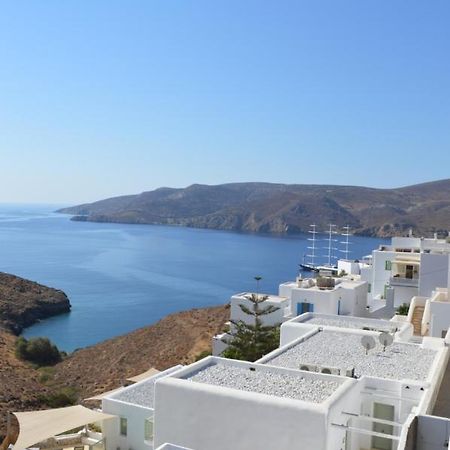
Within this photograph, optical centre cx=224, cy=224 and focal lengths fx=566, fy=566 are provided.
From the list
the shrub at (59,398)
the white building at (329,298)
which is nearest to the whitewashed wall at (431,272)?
the white building at (329,298)

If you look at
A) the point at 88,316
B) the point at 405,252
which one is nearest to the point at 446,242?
the point at 405,252

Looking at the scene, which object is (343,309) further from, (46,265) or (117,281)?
(46,265)

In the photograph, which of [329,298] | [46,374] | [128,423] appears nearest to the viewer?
[128,423]

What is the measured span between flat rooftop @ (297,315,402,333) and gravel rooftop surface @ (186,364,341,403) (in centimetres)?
601

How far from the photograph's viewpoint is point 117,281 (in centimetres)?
7425

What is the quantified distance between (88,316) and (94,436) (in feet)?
143

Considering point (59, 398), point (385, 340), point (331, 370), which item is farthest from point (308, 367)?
point (59, 398)

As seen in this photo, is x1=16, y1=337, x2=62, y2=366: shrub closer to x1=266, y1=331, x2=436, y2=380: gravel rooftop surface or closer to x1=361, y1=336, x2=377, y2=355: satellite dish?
x1=266, y1=331, x2=436, y2=380: gravel rooftop surface

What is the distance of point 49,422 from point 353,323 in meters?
8.46

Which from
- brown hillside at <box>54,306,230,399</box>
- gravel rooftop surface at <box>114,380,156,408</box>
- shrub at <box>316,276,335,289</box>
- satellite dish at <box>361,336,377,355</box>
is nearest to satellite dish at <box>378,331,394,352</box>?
satellite dish at <box>361,336,377,355</box>

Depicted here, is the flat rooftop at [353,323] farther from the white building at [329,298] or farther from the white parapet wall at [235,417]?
the white parapet wall at [235,417]

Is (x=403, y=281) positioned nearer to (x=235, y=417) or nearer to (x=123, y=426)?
(x=123, y=426)

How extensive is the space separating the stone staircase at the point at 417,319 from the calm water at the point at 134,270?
3222 centimetres

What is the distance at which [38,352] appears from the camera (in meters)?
36.2
